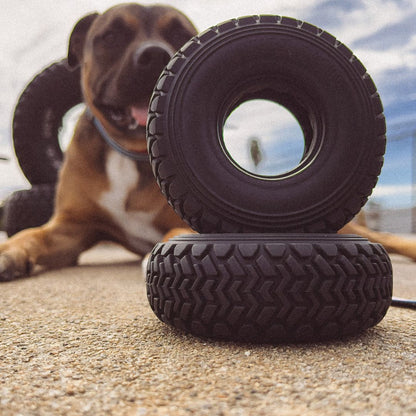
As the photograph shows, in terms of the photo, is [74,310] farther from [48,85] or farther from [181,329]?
[48,85]

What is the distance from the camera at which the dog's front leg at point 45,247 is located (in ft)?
7.59

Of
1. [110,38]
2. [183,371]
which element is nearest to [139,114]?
[110,38]

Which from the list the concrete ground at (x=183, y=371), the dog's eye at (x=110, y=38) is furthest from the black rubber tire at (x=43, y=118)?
the concrete ground at (x=183, y=371)

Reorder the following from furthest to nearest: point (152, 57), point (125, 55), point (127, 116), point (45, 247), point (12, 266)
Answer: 1. point (45, 247)
2. point (127, 116)
3. point (125, 55)
4. point (152, 57)
5. point (12, 266)

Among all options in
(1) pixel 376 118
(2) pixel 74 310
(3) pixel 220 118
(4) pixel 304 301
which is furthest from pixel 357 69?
(2) pixel 74 310

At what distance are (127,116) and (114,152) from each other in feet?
0.79

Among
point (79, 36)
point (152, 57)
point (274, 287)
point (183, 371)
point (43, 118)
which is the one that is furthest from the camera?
point (43, 118)

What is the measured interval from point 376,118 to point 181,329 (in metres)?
0.72

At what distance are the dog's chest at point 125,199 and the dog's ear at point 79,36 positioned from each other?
709mm

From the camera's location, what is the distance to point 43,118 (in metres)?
4.08

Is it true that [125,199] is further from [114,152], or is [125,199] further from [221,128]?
[221,128]

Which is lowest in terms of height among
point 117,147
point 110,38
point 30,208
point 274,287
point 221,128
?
point 274,287

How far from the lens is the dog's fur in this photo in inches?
98.2

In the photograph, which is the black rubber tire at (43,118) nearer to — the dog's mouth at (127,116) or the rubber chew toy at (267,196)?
the dog's mouth at (127,116)
